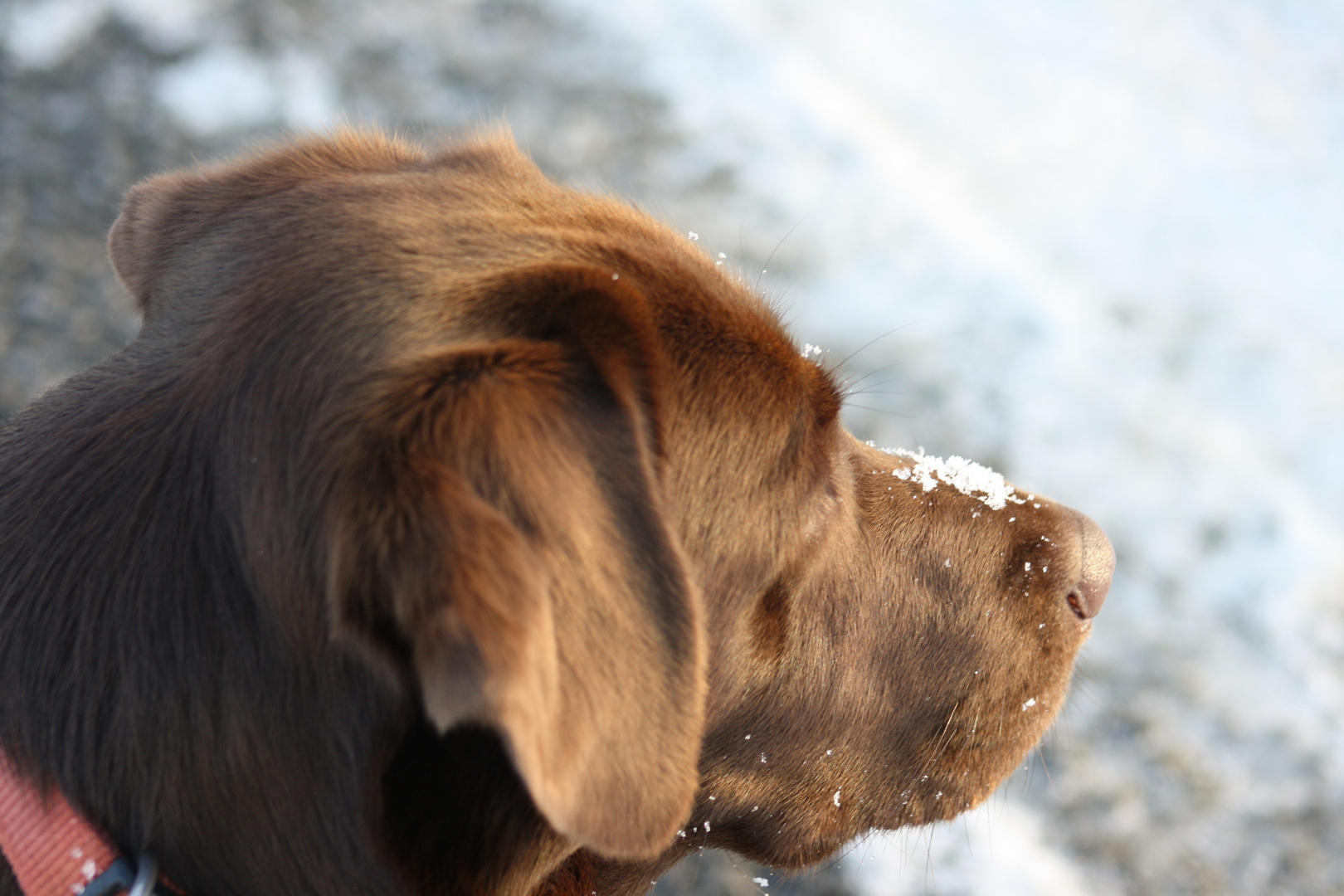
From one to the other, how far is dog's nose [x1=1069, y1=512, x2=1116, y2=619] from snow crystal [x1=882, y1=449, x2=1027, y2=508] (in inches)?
5.7

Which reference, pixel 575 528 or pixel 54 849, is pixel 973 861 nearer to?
pixel 575 528

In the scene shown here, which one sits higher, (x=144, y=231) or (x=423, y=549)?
(x=423, y=549)

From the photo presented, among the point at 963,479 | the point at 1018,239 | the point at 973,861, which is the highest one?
the point at 963,479

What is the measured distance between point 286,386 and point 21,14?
4726 mm

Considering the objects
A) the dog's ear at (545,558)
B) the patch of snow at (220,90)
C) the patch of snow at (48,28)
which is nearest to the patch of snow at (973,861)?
the dog's ear at (545,558)

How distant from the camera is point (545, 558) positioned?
1358mm

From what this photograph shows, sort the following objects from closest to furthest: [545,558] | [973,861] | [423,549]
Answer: [423,549] < [545,558] < [973,861]

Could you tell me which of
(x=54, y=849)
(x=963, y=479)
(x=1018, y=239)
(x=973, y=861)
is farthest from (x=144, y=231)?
(x=1018, y=239)

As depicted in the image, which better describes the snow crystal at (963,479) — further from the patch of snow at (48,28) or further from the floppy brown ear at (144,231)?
the patch of snow at (48,28)

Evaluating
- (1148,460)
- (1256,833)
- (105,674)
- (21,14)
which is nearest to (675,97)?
(1148,460)

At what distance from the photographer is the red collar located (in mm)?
1427

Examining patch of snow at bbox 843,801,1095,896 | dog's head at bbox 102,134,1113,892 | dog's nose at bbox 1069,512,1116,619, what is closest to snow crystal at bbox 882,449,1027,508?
dog's head at bbox 102,134,1113,892

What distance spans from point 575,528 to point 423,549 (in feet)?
0.75

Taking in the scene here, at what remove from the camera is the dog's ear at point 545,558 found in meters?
1.20
